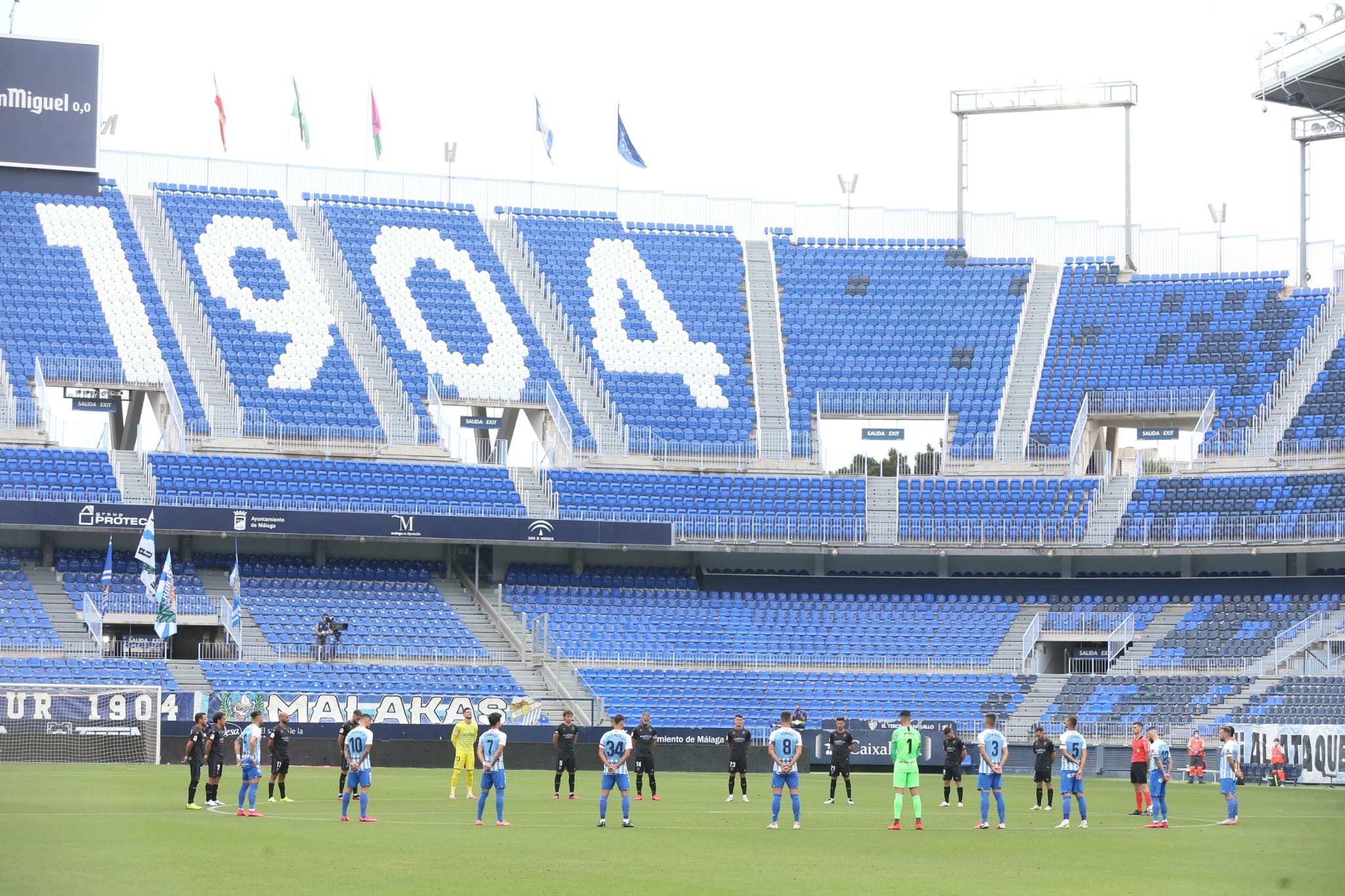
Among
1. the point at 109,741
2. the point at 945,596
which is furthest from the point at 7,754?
the point at 945,596

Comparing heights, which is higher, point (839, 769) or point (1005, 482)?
point (1005, 482)

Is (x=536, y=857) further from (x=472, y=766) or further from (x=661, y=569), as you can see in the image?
(x=661, y=569)

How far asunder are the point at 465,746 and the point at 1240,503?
32.7 m

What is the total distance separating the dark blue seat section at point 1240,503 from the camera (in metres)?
54.9

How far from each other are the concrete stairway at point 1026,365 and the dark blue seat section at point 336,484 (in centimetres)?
1741

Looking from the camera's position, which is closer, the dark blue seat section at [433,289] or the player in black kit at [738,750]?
the player in black kit at [738,750]

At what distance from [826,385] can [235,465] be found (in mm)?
21173

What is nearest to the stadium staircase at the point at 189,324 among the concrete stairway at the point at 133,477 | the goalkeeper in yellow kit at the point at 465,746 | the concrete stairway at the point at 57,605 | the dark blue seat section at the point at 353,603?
the concrete stairway at the point at 133,477

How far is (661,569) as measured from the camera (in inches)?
2367

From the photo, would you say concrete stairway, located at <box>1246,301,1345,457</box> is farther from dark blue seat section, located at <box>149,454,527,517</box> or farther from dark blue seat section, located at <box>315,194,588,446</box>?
dark blue seat section, located at <box>149,454,527,517</box>

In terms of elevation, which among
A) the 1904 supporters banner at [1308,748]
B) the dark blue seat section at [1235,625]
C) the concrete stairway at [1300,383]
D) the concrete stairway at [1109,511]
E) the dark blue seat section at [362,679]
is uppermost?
the concrete stairway at [1300,383]

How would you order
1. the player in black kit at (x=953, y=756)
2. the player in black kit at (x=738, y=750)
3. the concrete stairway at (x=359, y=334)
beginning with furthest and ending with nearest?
the concrete stairway at (x=359, y=334), the player in black kit at (x=953, y=756), the player in black kit at (x=738, y=750)

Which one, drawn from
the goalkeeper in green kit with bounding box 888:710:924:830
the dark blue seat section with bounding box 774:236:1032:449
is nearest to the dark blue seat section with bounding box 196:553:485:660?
the dark blue seat section with bounding box 774:236:1032:449

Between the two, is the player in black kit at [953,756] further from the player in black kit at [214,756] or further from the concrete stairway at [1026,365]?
the concrete stairway at [1026,365]
